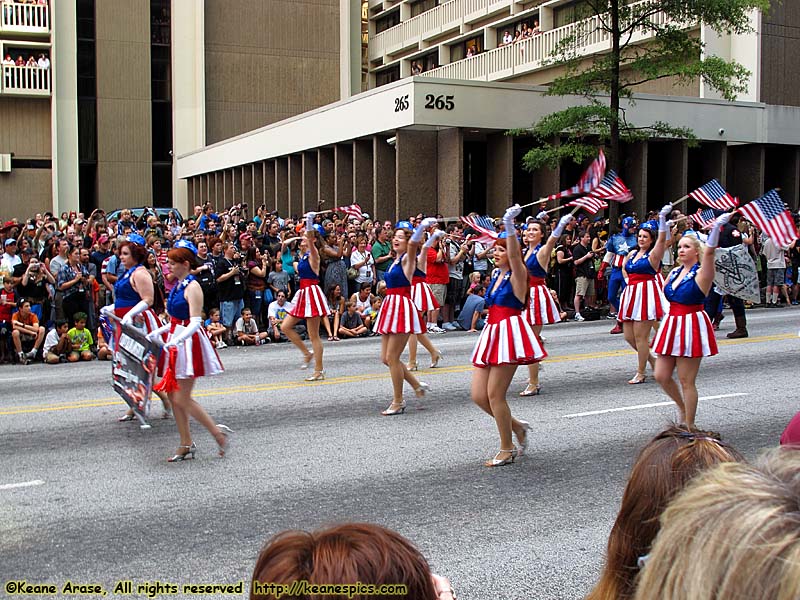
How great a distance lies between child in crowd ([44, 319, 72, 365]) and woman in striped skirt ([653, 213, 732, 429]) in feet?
32.2

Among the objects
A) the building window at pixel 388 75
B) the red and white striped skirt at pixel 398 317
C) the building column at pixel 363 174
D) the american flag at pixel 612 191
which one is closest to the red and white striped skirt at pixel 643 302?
the american flag at pixel 612 191

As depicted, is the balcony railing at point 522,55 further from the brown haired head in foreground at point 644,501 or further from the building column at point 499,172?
the brown haired head in foreground at point 644,501

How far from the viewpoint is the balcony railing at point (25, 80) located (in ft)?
130

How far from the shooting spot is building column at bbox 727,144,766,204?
98.9 ft

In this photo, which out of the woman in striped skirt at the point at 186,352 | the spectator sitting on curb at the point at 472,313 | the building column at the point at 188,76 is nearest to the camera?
the woman in striped skirt at the point at 186,352

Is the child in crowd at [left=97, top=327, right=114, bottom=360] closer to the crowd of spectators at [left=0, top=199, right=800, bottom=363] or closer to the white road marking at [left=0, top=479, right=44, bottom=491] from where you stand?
the crowd of spectators at [left=0, top=199, right=800, bottom=363]

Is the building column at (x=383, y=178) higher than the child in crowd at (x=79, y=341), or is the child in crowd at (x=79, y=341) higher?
the building column at (x=383, y=178)

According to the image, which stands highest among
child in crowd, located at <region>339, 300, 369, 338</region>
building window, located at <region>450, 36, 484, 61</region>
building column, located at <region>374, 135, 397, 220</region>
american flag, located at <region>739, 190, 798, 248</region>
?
building window, located at <region>450, 36, 484, 61</region>

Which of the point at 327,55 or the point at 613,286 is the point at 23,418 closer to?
the point at 613,286

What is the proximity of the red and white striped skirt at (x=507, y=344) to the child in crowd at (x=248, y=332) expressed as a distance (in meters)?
9.12

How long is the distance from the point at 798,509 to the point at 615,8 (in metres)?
22.1

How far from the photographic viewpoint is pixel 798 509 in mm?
1397

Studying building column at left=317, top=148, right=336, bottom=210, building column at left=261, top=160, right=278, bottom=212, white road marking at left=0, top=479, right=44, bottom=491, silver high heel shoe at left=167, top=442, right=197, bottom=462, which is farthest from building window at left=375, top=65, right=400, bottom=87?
white road marking at left=0, top=479, right=44, bottom=491

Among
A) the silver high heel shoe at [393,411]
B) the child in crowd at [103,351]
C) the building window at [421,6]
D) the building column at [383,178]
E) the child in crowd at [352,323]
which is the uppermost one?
the building window at [421,6]
